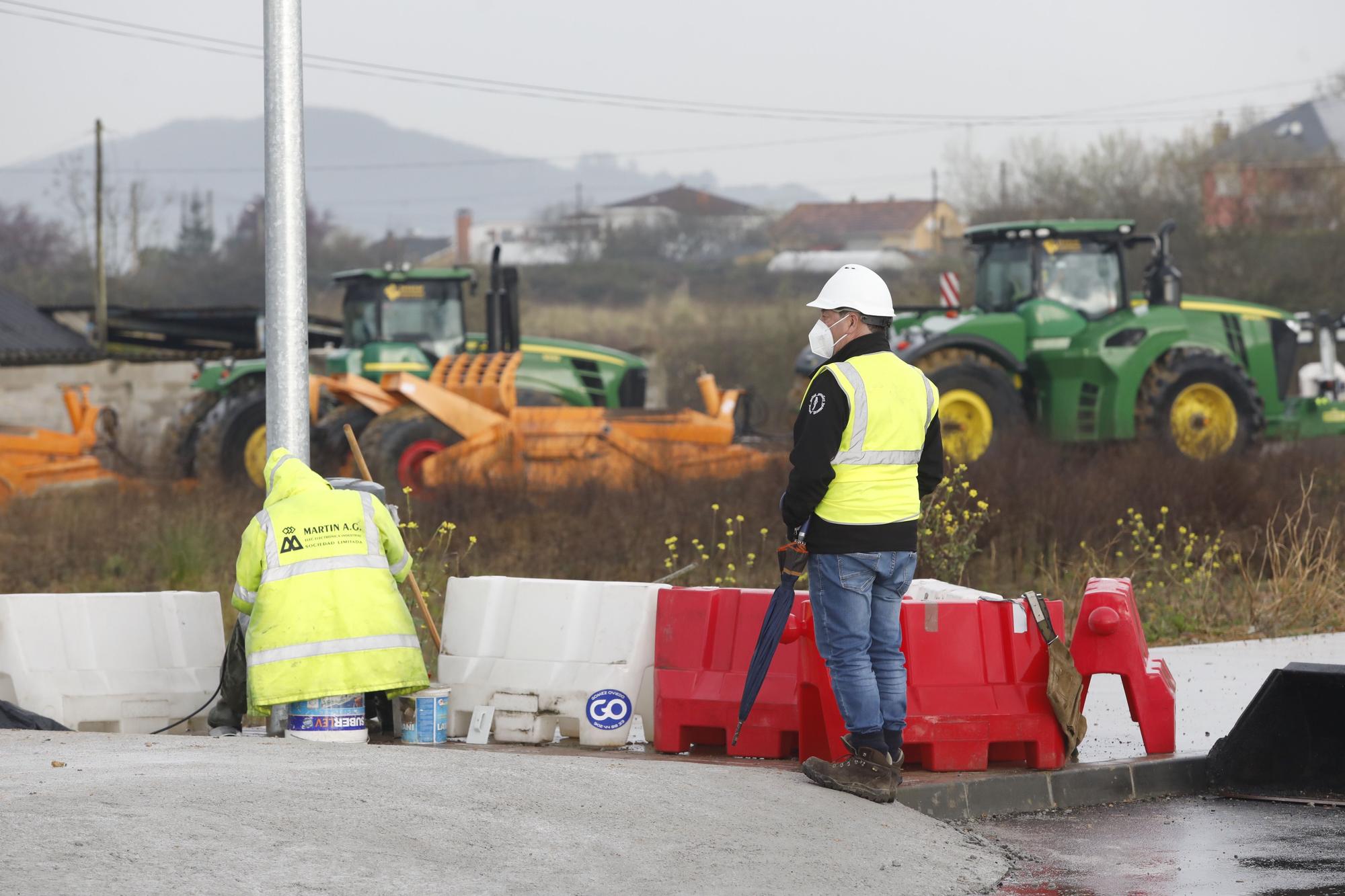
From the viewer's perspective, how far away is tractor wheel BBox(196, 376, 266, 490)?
2138 cm

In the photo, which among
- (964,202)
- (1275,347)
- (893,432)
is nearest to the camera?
(893,432)

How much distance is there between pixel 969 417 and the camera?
20.0m

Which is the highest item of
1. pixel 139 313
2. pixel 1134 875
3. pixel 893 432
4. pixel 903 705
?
pixel 139 313

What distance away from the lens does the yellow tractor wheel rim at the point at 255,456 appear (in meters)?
21.5

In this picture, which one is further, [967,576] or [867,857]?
[967,576]

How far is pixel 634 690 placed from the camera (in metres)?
7.79

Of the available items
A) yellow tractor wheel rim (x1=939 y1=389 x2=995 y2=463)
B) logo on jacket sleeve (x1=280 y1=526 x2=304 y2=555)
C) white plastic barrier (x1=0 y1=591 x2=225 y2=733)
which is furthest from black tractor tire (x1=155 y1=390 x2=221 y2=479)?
logo on jacket sleeve (x1=280 y1=526 x2=304 y2=555)

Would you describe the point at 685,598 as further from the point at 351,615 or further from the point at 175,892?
the point at 175,892

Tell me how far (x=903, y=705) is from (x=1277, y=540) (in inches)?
294

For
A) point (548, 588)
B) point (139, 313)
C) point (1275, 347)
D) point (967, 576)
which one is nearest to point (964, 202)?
point (139, 313)

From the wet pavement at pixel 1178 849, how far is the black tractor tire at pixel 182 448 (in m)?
17.0

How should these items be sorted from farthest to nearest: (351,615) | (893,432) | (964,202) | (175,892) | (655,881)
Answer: (964,202) < (351,615) < (893,432) < (655,881) < (175,892)

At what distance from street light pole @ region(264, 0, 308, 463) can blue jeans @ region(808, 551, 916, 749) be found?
287cm

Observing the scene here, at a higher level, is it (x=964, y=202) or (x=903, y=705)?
(x=964, y=202)
